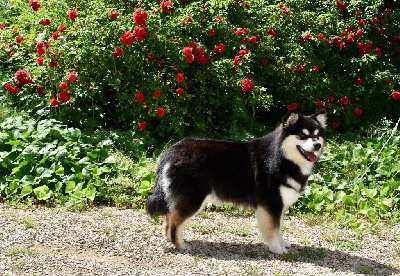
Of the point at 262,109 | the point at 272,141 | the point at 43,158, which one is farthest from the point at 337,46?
the point at 43,158

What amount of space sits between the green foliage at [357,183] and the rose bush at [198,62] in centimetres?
88

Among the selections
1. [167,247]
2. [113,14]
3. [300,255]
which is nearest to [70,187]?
[167,247]

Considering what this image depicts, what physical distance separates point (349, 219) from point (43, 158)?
3.36 m

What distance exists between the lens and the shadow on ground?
472cm

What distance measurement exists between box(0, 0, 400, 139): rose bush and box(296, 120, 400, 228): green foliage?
2.88 feet

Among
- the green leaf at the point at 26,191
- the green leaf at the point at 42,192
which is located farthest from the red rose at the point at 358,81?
the green leaf at the point at 26,191

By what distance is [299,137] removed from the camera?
15.3ft

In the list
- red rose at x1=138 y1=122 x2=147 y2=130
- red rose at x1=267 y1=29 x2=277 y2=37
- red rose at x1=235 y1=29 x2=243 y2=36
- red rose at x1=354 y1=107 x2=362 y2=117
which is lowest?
red rose at x1=354 y1=107 x2=362 y2=117

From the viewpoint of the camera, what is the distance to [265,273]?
4.38 meters

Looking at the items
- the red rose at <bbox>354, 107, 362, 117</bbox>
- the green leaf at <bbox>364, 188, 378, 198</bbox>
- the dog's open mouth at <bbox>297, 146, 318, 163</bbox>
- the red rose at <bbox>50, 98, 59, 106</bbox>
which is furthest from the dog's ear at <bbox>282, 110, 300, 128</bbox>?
the red rose at <bbox>354, 107, 362, 117</bbox>

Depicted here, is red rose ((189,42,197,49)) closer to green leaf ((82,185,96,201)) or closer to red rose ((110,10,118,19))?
red rose ((110,10,118,19))

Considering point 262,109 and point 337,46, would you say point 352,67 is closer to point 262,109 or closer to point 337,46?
point 337,46

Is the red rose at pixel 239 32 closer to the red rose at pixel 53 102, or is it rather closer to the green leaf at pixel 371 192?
the red rose at pixel 53 102

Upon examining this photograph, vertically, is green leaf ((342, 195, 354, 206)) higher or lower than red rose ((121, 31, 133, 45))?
lower
